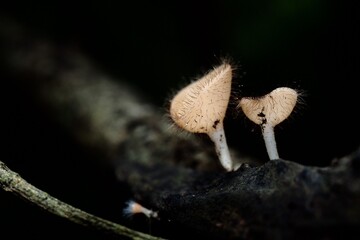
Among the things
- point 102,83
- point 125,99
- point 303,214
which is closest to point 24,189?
point 303,214

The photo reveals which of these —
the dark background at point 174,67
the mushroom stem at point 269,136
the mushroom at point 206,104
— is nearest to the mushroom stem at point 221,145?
the mushroom at point 206,104

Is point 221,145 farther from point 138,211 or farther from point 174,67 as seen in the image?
point 174,67

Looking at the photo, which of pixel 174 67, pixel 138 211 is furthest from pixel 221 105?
pixel 174 67

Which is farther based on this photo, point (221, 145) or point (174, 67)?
point (174, 67)

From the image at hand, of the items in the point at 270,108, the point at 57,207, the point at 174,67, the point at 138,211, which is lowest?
the point at 57,207

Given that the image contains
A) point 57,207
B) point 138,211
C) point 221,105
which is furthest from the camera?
point 138,211

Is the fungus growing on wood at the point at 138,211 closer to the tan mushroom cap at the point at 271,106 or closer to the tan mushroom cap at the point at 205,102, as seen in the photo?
the tan mushroom cap at the point at 205,102

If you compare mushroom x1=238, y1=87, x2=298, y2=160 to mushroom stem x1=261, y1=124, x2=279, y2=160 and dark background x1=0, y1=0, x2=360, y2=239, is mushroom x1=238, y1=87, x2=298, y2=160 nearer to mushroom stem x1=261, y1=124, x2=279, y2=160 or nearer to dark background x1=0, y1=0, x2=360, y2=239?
mushroom stem x1=261, y1=124, x2=279, y2=160

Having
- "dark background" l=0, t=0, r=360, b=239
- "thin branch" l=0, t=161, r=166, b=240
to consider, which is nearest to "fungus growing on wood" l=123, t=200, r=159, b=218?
"dark background" l=0, t=0, r=360, b=239
